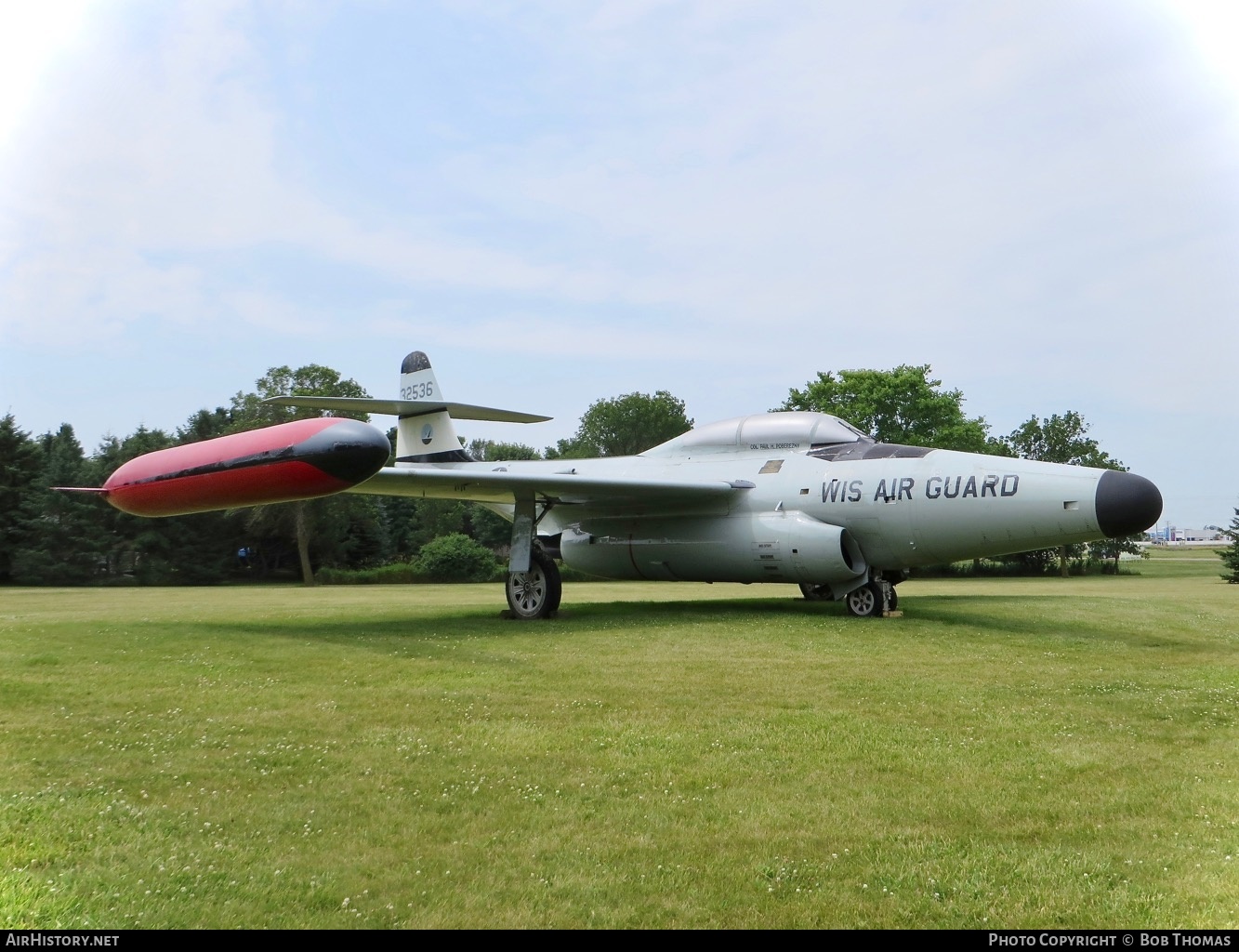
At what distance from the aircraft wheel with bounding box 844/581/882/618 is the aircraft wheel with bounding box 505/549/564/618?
4872mm

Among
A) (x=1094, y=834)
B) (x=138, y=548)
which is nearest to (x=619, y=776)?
(x=1094, y=834)

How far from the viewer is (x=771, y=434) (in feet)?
53.8

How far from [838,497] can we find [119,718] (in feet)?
34.9

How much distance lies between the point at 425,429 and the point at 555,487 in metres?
7.79

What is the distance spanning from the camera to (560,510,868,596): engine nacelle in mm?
14617

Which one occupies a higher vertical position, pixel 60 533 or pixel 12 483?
pixel 12 483

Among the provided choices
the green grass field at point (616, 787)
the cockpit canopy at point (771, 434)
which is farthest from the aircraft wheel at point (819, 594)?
the green grass field at point (616, 787)

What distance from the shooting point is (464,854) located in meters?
4.36

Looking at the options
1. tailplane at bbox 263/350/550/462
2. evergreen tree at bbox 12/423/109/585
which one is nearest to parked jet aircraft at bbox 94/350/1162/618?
tailplane at bbox 263/350/550/462

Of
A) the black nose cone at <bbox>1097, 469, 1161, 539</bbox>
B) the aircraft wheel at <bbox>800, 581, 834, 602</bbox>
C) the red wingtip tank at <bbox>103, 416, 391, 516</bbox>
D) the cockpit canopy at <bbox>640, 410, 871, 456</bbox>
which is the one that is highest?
the cockpit canopy at <bbox>640, 410, 871, 456</bbox>

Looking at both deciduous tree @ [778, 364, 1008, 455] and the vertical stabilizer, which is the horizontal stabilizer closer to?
the vertical stabilizer

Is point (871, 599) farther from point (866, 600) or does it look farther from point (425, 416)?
point (425, 416)

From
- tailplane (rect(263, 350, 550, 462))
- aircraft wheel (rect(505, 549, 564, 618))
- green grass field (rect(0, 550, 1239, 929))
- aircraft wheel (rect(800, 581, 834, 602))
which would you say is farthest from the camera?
tailplane (rect(263, 350, 550, 462))

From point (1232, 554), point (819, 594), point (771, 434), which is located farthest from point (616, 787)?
point (1232, 554)
